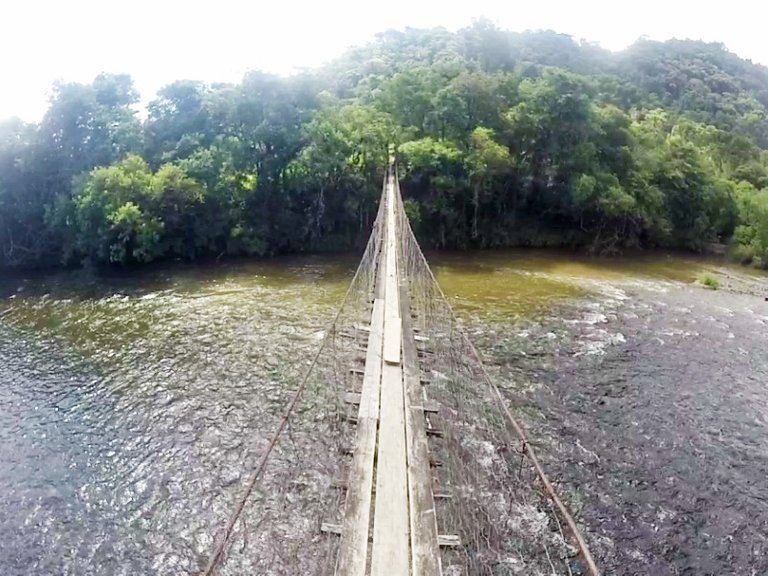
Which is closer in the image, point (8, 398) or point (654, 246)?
point (8, 398)

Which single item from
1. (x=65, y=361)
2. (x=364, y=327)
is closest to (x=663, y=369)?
(x=364, y=327)

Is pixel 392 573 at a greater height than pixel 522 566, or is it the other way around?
pixel 392 573

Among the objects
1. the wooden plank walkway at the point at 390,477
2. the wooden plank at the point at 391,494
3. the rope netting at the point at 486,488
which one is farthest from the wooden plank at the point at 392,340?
the wooden plank at the point at 391,494

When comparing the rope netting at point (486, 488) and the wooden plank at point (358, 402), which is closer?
the rope netting at point (486, 488)

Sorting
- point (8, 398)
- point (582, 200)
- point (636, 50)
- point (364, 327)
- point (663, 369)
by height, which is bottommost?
point (8, 398)

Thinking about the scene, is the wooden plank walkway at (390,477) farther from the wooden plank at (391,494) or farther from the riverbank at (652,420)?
the riverbank at (652,420)

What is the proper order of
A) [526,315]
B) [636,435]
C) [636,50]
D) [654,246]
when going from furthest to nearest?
[636,50] < [654,246] < [526,315] < [636,435]

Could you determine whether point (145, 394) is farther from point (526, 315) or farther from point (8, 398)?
point (526, 315)

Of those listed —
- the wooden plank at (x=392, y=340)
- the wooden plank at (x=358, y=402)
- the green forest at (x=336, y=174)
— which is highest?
the green forest at (x=336, y=174)
